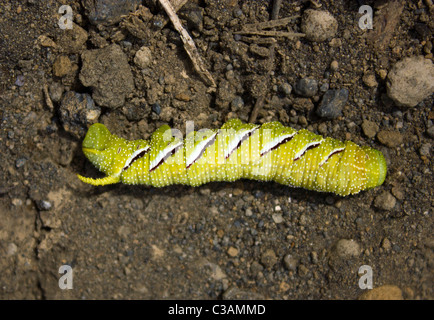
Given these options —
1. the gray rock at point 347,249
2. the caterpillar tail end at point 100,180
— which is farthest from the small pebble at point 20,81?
the gray rock at point 347,249

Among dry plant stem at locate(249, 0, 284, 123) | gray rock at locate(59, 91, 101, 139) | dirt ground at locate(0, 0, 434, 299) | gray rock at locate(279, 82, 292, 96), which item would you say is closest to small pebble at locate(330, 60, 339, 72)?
dirt ground at locate(0, 0, 434, 299)

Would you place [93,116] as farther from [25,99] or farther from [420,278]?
[420,278]

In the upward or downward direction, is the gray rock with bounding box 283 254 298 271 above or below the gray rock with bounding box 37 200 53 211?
below

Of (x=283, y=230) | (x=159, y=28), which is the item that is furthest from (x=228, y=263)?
(x=159, y=28)


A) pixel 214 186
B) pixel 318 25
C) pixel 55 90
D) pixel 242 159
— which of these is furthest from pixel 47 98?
pixel 318 25

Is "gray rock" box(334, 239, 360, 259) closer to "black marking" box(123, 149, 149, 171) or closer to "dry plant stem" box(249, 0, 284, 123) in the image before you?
"dry plant stem" box(249, 0, 284, 123)

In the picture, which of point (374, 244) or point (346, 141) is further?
point (374, 244)
